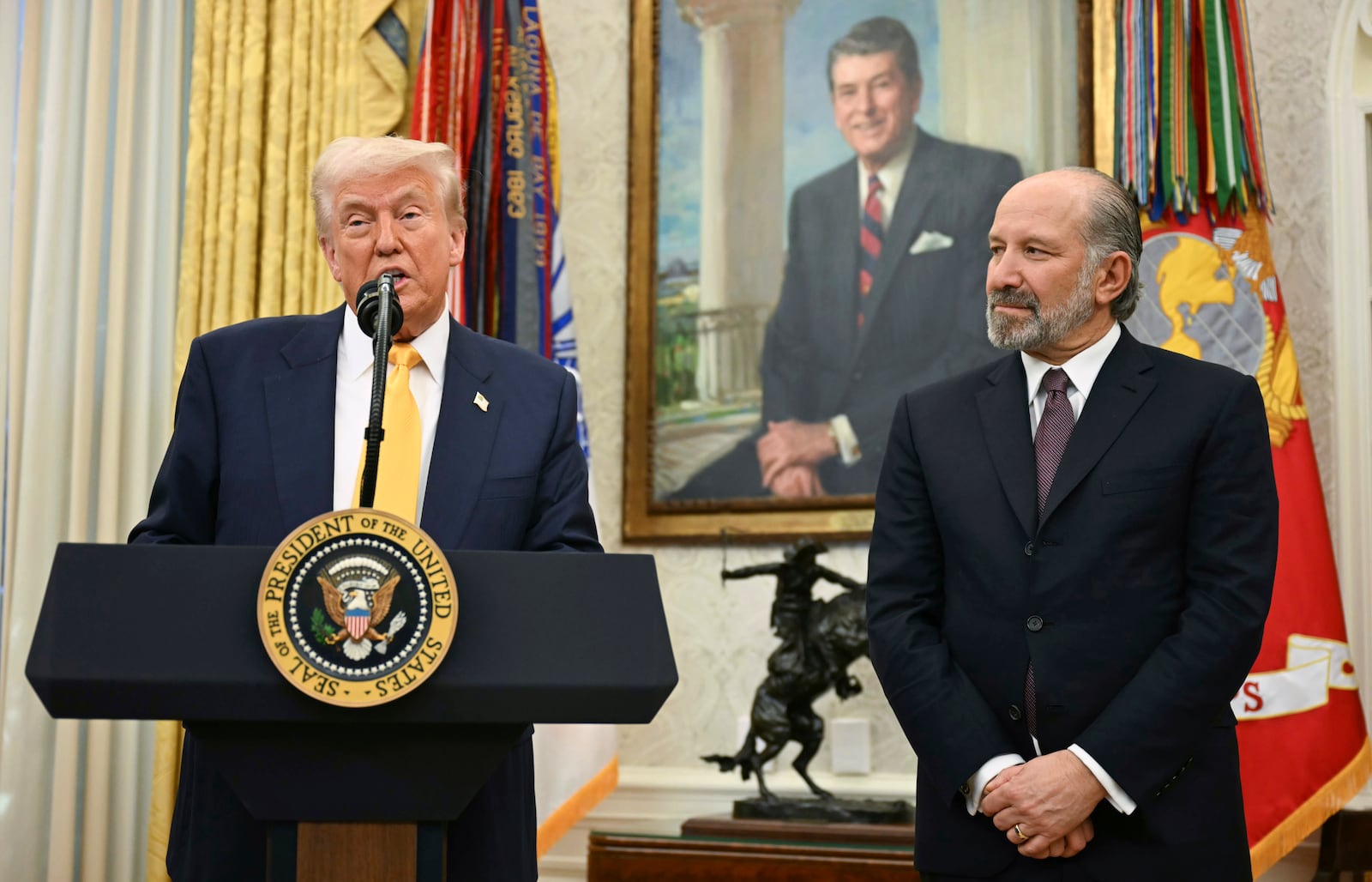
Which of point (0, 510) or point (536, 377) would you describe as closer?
point (536, 377)

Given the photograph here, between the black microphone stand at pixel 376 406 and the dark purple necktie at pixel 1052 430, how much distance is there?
112cm

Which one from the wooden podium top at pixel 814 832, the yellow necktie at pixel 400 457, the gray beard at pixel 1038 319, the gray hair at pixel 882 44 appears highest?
the gray hair at pixel 882 44

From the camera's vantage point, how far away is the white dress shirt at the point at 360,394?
193 centimetres

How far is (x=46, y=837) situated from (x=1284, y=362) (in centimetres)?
370

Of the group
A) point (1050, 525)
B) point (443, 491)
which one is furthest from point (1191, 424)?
point (443, 491)

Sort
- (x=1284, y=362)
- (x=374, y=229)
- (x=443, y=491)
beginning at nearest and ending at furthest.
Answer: (x=443, y=491) < (x=374, y=229) < (x=1284, y=362)

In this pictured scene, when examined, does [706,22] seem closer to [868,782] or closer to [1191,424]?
[868,782]

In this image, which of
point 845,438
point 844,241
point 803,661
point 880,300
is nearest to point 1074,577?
point 803,661

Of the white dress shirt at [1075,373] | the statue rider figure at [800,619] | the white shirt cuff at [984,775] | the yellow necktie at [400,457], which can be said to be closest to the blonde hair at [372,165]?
Result: the yellow necktie at [400,457]

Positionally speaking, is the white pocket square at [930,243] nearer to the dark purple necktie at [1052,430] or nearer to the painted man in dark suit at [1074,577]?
the painted man in dark suit at [1074,577]

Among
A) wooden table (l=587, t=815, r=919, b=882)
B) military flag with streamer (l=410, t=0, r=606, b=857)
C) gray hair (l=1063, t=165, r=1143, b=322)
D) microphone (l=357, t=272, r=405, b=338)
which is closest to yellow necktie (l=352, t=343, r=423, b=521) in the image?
microphone (l=357, t=272, r=405, b=338)

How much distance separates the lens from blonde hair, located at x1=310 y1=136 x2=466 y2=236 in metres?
2.13

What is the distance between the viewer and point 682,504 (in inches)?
174

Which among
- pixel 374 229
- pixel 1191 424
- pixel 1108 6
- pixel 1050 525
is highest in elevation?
pixel 1108 6
